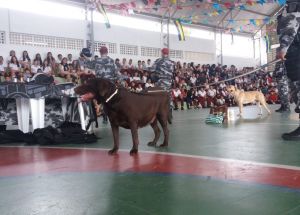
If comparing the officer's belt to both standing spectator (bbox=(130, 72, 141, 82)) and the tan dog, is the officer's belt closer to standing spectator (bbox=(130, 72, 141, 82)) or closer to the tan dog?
the tan dog

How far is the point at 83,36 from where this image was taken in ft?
55.0

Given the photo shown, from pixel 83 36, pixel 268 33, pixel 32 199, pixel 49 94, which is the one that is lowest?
pixel 32 199

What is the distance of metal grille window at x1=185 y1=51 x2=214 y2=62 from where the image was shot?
22.9 meters

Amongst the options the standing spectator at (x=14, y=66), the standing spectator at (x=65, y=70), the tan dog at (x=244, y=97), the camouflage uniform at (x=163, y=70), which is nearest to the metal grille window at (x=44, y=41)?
the standing spectator at (x=14, y=66)

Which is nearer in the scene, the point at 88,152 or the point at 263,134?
the point at 88,152

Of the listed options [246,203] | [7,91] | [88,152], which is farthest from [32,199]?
[7,91]

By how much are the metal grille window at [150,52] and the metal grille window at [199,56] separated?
2739mm

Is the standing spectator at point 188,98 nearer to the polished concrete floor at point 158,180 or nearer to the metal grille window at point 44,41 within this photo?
the metal grille window at point 44,41

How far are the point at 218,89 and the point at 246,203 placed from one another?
1746 centimetres

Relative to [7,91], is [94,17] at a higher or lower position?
higher

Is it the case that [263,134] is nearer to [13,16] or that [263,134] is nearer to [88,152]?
[88,152]

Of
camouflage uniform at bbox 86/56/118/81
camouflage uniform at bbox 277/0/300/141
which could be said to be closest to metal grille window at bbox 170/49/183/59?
camouflage uniform at bbox 86/56/118/81

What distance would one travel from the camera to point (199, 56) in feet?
78.4

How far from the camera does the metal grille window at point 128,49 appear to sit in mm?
18609
